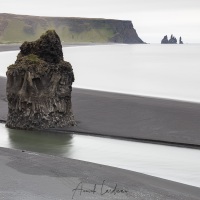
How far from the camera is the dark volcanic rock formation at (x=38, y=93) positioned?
19.8m

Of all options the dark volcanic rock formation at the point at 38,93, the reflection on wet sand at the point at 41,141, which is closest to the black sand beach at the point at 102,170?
the dark volcanic rock formation at the point at 38,93

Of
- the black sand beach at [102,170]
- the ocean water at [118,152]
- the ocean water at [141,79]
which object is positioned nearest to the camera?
the black sand beach at [102,170]

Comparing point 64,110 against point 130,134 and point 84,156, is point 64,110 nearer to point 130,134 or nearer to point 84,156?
point 130,134

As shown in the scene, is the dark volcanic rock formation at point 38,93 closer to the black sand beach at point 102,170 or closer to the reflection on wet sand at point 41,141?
the reflection on wet sand at point 41,141

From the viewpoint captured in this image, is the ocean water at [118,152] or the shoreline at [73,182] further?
the ocean water at [118,152]

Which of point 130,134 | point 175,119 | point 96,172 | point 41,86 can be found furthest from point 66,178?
point 175,119

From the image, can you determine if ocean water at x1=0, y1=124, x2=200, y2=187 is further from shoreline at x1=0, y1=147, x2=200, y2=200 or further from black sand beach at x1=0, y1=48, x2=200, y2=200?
shoreline at x1=0, y1=147, x2=200, y2=200

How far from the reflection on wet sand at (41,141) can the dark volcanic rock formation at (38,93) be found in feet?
2.00

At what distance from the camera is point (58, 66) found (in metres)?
20.3

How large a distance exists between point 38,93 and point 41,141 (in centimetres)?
274

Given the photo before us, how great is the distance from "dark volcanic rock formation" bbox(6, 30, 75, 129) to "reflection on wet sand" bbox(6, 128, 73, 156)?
608 mm

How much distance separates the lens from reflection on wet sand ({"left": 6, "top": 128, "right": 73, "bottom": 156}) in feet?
53.3

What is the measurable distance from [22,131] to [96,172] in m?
8.53

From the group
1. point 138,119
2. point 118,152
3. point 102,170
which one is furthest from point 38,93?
point 102,170
